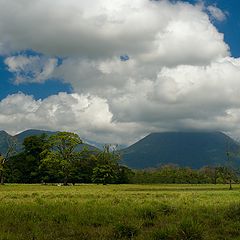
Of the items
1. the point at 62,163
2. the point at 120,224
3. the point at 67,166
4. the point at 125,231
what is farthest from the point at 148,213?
the point at 67,166

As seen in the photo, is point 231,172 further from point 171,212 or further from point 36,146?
point 171,212

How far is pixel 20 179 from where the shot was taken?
417ft

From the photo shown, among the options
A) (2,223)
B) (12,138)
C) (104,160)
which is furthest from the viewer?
(104,160)

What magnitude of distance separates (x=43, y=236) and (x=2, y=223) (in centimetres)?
301

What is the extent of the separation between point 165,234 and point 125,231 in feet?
4.81

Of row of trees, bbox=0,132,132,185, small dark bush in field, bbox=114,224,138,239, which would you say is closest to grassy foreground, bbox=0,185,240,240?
small dark bush in field, bbox=114,224,138,239

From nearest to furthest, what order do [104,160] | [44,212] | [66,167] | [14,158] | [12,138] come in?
[44,212] < [66,167] < [12,138] < [104,160] < [14,158]

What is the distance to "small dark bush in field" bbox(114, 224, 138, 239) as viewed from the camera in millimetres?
14445

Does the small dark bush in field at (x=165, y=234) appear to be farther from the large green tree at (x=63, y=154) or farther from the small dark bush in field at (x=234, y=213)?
the large green tree at (x=63, y=154)

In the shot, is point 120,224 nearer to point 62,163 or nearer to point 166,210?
point 166,210

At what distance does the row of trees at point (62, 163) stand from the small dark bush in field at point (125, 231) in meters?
90.0

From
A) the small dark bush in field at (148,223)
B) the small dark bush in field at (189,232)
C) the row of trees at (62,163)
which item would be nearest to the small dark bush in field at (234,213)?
the small dark bush in field at (148,223)

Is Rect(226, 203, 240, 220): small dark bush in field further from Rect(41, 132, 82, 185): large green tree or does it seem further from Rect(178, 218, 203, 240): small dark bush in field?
Rect(41, 132, 82, 185): large green tree

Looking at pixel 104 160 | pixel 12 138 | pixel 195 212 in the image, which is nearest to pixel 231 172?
pixel 104 160
